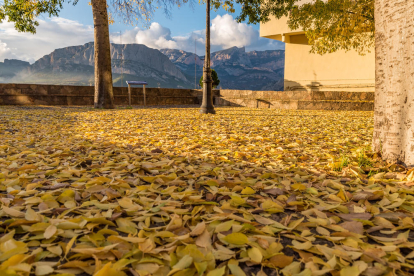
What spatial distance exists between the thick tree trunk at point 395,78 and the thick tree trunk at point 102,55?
28.5ft

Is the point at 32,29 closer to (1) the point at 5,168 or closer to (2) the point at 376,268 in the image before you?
(1) the point at 5,168

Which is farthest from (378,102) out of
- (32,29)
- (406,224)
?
(32,29)

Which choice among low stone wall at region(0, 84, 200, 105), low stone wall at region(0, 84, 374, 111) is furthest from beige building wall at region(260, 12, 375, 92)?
low stone wall at region(0, 84, 200, 105)

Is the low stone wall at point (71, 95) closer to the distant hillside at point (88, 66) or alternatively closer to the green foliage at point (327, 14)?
the green foliage at point (327, 14)

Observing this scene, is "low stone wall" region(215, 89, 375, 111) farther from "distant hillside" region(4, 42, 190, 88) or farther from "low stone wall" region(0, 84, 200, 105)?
"distant hillside" region(4, 42, 190, 88)

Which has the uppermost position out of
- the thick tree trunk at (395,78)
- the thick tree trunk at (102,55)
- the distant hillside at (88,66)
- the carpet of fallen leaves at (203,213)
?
the distant hillside at (88,66)

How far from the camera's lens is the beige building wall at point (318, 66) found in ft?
53.0

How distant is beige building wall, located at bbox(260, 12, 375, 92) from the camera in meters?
16.1

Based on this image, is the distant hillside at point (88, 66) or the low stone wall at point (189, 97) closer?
the low stone wall at point (189, 97)

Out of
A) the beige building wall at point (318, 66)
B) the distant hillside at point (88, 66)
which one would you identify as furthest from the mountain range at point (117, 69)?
the beige building wall at point (318, 66)

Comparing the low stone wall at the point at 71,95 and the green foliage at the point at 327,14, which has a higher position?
the green foliage at the point at 327,14

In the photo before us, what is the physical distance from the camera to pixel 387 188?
2.11 m

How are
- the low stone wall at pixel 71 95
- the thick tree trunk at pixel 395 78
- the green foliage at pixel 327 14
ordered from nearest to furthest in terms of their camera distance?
the thick tree trunk at pixel 395 78 < the green foliage at pixel 327 14 < the low stone wall at pixel 71 95

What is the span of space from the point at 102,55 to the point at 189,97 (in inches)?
248
